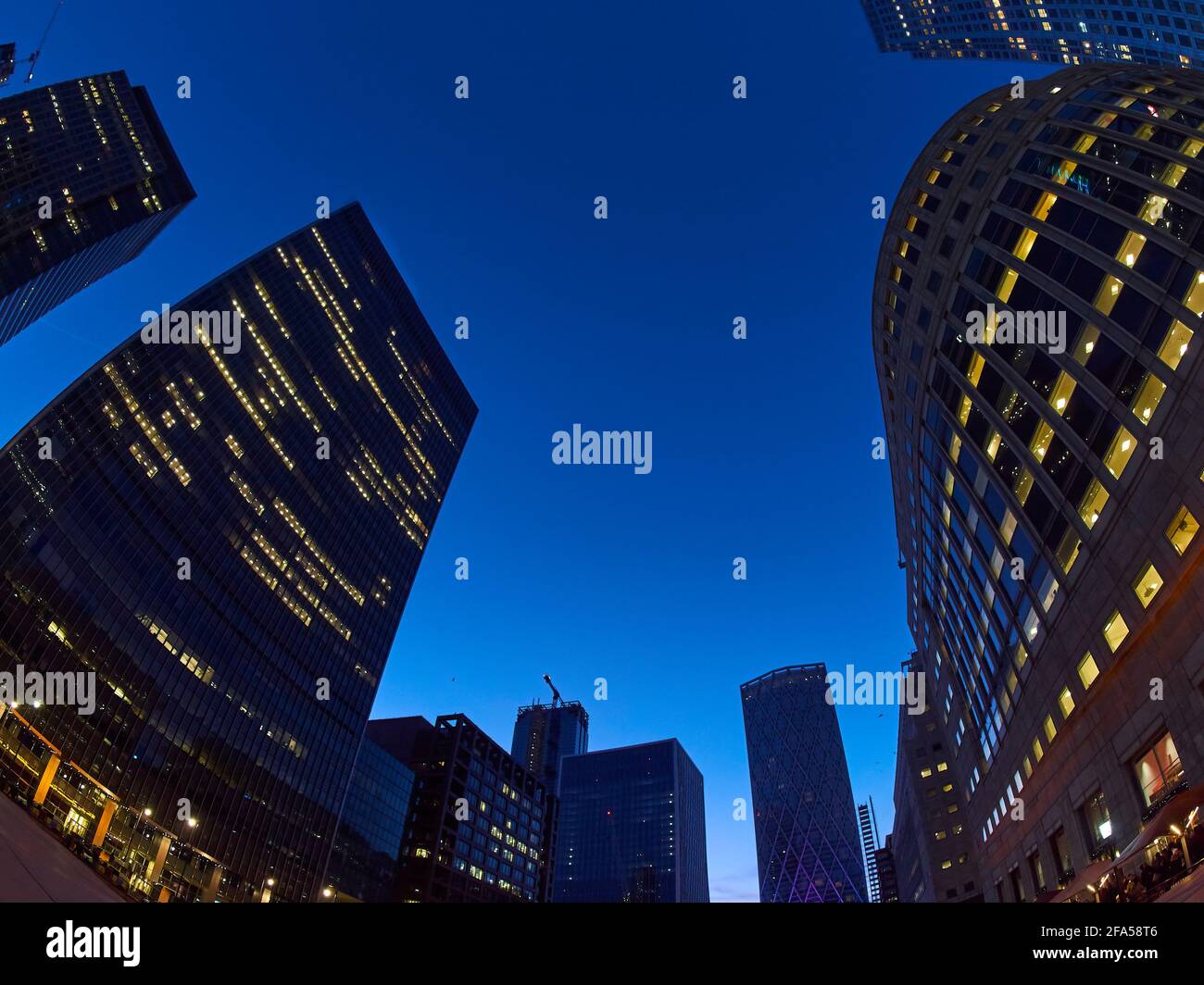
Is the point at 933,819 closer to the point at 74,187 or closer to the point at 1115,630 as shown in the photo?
the point at 1115,630

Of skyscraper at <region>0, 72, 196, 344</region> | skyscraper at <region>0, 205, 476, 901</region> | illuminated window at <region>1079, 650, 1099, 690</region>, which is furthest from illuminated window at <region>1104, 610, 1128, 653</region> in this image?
skyscraper at <region>0, 72, 196, 344</region>

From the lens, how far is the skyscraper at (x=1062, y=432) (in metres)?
24.7

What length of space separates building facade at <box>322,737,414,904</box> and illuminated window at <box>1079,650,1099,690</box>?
112m

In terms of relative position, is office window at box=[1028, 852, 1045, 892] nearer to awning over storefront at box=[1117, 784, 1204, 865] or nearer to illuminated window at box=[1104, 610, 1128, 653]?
awning over storefront at box=[1117, 784, 1204, 865]

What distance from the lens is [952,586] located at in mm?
46094

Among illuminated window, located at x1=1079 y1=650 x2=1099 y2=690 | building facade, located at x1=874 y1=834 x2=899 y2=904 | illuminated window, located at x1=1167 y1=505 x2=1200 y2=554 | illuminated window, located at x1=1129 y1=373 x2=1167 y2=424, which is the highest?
building facade, located at x1=874 y1=834 x2=899 y2=904

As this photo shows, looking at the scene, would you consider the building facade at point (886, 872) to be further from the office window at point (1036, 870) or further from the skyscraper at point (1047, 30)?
the skyscraper at point (1047, 30)

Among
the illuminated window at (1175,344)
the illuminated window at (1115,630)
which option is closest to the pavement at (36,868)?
the illuminated window at (1115,630)

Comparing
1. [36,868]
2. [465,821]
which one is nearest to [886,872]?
[465,821]

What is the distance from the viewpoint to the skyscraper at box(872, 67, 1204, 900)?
24703mm

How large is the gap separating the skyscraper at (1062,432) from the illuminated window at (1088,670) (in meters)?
0.08
